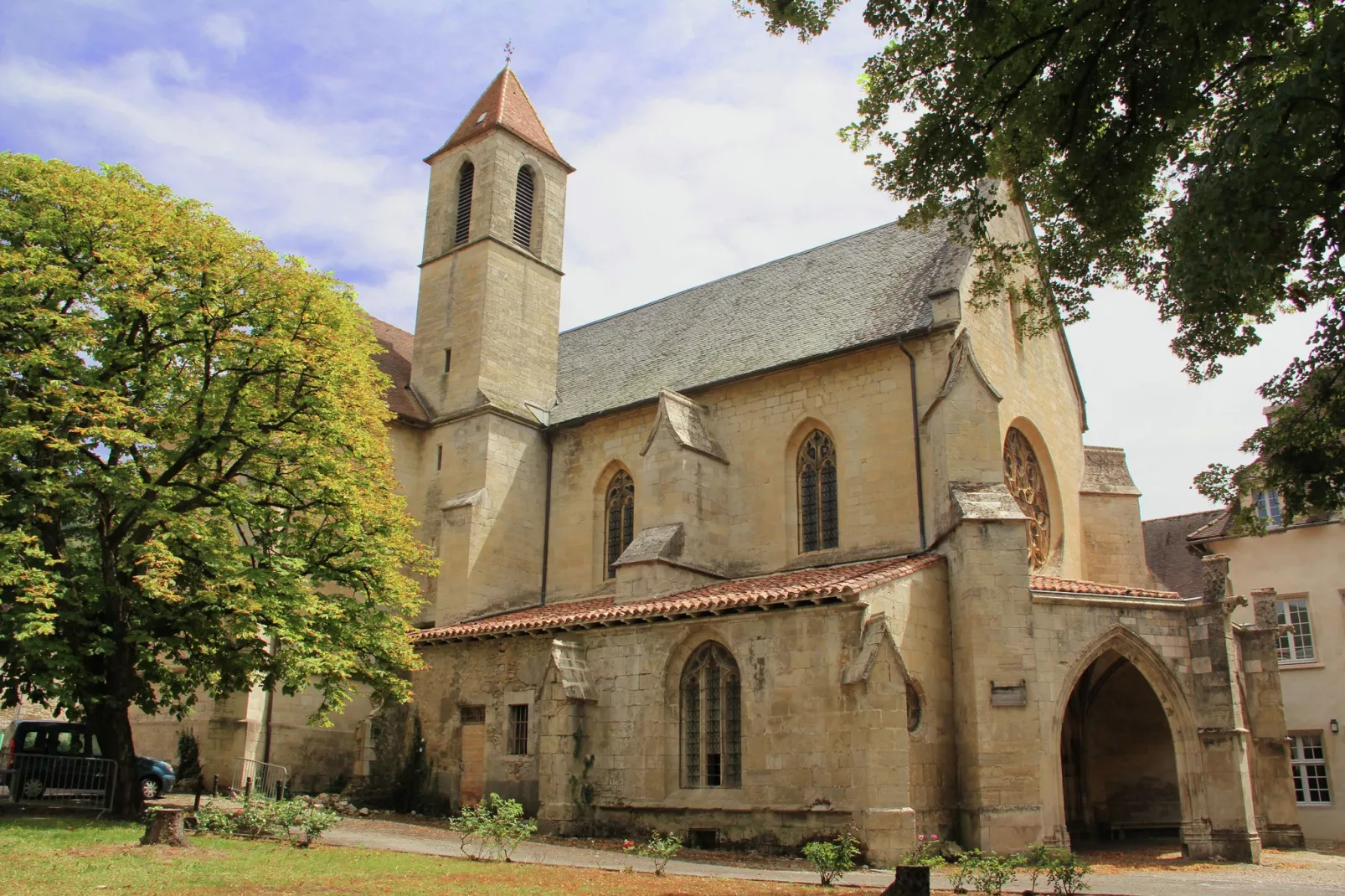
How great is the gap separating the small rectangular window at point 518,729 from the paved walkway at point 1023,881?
2.54 m

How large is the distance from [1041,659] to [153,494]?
14.0m

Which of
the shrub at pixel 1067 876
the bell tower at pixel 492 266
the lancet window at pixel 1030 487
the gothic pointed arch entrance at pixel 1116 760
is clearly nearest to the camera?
the shrub at pixel 1067 876

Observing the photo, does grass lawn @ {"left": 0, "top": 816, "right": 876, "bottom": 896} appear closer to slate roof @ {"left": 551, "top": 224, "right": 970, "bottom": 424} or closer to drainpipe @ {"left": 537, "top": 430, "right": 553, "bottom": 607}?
drainpipe @ {"left": 537, "top": 430, "right": 553, "bottom": 607}

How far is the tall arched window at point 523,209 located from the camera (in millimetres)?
28766

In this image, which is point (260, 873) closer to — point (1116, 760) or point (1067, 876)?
point (1067, 876)

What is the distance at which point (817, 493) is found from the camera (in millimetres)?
21922

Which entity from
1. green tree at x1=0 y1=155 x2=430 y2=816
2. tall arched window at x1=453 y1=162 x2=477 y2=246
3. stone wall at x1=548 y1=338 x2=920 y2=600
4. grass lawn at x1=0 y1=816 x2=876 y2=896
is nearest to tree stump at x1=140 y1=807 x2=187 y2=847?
grass lawn at x1=0 y1=816 x2=876 y2=896

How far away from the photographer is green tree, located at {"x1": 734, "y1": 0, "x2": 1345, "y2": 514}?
804 centimetres

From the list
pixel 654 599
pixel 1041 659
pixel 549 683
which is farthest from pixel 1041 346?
pixel 549 683

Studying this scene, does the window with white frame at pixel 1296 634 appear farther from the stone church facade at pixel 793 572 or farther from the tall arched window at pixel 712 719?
the tall arched window at pixel 712 719

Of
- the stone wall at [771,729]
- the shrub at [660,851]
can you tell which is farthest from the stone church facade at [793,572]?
the shrub at [660,851]

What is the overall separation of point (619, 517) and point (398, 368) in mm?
8165

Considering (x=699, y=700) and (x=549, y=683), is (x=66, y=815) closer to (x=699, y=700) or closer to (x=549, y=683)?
(x=549, y=683)

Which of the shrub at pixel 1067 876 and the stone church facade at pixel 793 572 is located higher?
the stone church facade at pixel 793 572
